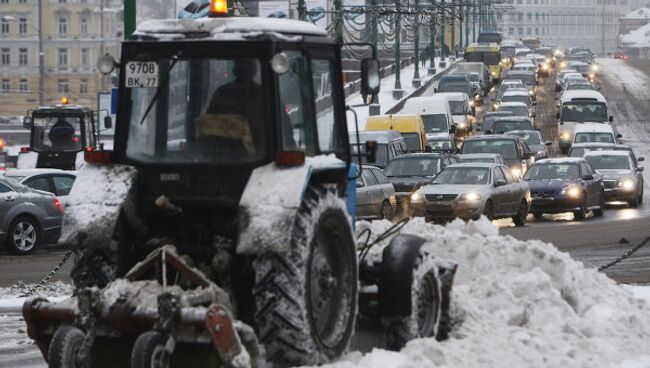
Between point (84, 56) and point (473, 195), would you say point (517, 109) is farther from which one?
point (84, 56)

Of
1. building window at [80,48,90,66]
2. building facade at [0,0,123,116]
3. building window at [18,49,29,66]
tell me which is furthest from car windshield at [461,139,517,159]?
building window at [18,49,29,66]

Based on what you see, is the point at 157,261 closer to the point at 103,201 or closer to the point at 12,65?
A: the point at 103,201

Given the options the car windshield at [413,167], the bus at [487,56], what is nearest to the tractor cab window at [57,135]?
the car windshield at [413,167]

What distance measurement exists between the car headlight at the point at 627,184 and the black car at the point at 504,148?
354cm

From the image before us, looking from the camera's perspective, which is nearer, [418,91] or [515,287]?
[515,287]

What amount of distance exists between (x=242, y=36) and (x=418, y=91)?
6921 cm

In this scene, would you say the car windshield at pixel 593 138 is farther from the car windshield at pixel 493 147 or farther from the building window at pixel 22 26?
the building window at pixel 22 26

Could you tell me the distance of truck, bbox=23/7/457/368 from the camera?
29.7 feet

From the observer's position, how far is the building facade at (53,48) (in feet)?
430

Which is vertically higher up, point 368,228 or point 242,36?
point 242,36

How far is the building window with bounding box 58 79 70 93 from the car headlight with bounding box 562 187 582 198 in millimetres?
103947

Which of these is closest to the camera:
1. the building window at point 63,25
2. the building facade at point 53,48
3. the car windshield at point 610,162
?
the car windshield at point 610,162

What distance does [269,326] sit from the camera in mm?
9117

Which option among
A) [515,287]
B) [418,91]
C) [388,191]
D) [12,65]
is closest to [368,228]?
[515,287]
